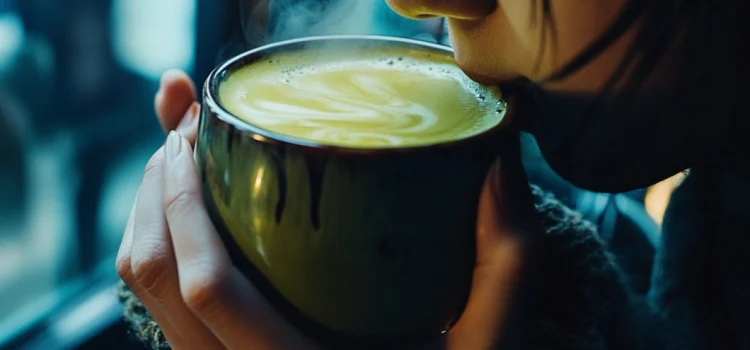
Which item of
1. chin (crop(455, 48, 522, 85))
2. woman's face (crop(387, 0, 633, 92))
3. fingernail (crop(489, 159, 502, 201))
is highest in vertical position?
woman's face (crop(387, 0, 633, 92))

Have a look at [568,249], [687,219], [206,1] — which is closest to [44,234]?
[206,1]

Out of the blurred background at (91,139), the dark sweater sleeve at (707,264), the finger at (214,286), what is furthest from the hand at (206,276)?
the blurred background at (91,139)

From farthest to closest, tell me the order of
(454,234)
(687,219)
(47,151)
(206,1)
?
(206,1), (47,151), (687,219), (454,234)

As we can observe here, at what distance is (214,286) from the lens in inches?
17.2

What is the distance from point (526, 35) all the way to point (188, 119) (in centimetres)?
32

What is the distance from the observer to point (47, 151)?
839mm

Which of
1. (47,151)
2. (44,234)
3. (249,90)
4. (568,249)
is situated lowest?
(44,234)

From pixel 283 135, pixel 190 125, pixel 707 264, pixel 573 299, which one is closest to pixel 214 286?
pixel 283 135

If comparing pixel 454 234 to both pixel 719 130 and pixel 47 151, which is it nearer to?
pixel 719 130

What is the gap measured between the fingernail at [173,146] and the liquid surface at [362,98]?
2.1 inches

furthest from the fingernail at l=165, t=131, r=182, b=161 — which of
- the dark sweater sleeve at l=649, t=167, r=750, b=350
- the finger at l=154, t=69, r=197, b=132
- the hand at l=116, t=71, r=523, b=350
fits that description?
the dark sweater sleeve at l=649, t=167, r=750, b=350

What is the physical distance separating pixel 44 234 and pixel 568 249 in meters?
0.63

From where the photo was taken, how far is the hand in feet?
1.45

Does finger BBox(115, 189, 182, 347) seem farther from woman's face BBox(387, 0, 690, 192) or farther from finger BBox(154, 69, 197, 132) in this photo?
woman's face BBox(387, 0, 690, 192)
